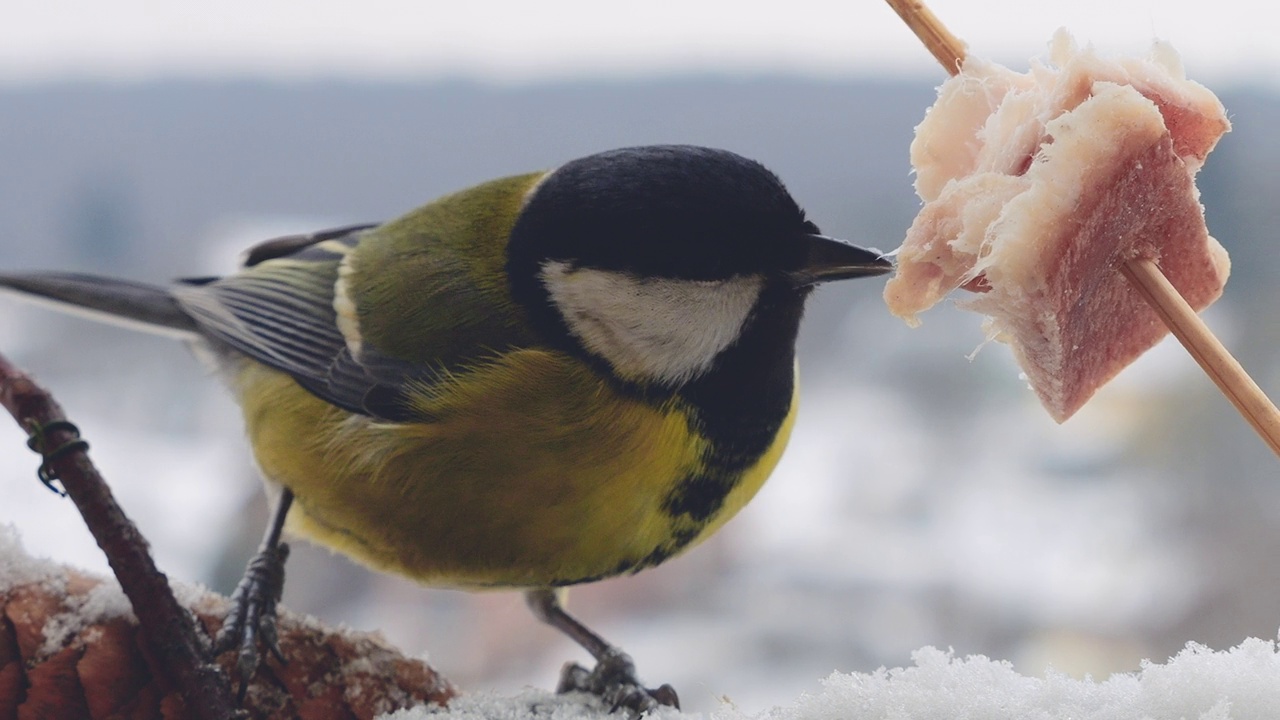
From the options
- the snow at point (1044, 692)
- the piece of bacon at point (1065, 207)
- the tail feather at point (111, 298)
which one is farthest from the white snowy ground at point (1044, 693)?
the tail feather at point (111, 298)

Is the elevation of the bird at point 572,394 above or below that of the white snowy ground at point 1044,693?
above

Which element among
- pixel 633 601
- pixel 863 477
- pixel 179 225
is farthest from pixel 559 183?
pixel 179 225

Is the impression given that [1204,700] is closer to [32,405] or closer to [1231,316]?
[32,405]

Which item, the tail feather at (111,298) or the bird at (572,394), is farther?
the tail feather at (111,298)

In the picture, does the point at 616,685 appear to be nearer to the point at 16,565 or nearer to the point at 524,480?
the point at 524,480

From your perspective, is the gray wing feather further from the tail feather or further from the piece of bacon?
the piece of bacon

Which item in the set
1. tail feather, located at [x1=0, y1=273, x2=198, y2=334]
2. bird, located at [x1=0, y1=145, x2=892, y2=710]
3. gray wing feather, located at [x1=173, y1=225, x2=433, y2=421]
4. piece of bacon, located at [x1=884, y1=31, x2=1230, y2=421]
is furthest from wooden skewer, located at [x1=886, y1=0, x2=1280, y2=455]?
tail feather, located at [x1=0, y1=273, x2=198, y2=334]

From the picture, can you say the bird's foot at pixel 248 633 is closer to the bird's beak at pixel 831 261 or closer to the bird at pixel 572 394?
the bird at pixel 572 394
